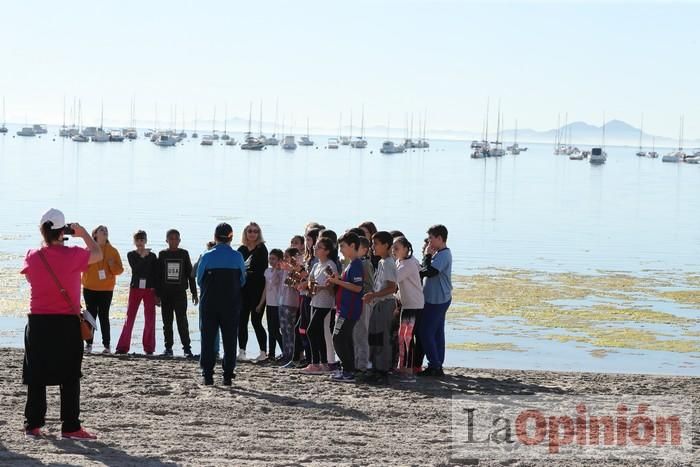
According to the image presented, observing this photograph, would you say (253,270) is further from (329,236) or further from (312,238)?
(329,236)

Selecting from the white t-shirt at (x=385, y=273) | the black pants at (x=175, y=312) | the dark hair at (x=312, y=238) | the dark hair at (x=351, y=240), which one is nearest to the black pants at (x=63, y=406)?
the dark hair at (x=351, y=240)

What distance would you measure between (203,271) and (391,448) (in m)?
Answer: 3.32

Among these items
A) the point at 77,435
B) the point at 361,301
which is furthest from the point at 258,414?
the point at 361,301

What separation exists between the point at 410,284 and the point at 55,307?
470 centimetres

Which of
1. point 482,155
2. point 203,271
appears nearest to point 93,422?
point 203,271

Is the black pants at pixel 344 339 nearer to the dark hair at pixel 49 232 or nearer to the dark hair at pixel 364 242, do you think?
the dark hair at pixel 364 242

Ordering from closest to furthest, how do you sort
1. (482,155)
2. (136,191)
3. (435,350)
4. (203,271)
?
1. (203,271)
2. (435,350)
3. (136,191)
4. (482,155)

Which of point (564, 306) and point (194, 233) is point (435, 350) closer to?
point (564, 306)

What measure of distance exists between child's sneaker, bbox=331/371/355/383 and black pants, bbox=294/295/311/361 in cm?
79

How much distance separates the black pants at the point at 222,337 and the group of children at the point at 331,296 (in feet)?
3.74

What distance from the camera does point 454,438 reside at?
981 centimetres

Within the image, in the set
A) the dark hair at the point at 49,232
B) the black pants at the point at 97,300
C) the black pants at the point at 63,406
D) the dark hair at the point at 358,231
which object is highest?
the dark hair at the point at 49,232

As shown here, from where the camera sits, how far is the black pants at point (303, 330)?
13.3 m

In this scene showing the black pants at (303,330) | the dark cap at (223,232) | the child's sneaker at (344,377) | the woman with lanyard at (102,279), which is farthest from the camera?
the woman with lanyard at (102,279)
